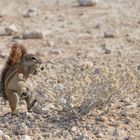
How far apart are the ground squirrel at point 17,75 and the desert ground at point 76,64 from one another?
0.11m

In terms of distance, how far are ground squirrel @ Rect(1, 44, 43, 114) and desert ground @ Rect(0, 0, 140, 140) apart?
0.11 m

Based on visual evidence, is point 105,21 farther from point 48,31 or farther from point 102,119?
point 102,119

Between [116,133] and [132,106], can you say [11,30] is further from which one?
[116,133]

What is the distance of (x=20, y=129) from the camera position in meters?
5.90

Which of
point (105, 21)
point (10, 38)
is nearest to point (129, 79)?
point (10, 38)

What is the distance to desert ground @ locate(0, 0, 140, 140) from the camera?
19.7 feet

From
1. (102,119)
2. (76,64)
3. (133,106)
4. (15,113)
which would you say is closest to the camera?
(102,119)

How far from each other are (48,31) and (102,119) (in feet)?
14.5

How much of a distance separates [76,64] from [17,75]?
2.29 metres

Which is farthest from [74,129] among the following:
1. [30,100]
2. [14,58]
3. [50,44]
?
[50,44]

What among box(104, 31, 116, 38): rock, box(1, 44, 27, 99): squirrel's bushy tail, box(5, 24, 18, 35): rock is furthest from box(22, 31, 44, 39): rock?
box(1, 44, 27, 99): squirrel's bushy tail

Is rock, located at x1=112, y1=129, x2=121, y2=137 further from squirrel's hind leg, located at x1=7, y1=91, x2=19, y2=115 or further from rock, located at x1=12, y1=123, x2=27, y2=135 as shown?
squirrel's hind leg, located at x1=7, y1=91, x2=19, y2=115

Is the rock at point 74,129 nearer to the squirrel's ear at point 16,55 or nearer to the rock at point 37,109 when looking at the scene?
the rock at point 37,109

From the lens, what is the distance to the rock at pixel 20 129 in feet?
19.3
